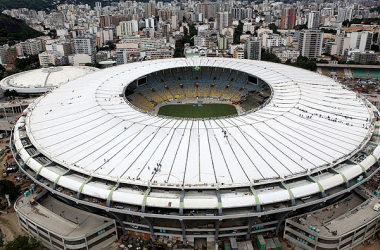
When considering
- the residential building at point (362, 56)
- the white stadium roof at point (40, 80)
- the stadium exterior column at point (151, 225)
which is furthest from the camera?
the residential building at point (362, 56)

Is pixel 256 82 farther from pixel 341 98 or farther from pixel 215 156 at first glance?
pixel 215 156

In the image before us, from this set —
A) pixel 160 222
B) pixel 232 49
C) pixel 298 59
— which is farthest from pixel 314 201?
pixel 232 49

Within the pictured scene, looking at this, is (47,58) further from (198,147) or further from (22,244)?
(198,147)

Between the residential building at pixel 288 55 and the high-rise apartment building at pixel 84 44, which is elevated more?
the high-rise apartment building at pixel 84 44

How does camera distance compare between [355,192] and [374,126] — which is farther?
[374,126]

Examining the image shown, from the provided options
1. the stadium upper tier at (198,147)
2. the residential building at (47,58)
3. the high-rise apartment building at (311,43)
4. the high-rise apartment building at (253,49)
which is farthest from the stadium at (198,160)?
the high-rise apartment building at (311,43)

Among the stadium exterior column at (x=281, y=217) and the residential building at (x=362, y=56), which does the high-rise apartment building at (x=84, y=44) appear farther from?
the stadium exterior column at (x=281, y=217)
